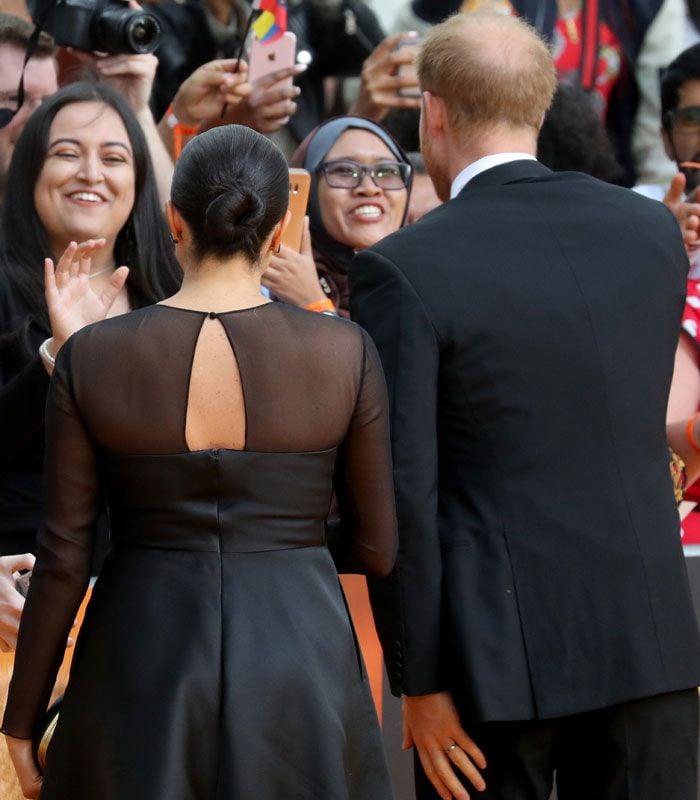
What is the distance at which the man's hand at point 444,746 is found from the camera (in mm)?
2457

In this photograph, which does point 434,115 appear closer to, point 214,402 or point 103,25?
point 214,402

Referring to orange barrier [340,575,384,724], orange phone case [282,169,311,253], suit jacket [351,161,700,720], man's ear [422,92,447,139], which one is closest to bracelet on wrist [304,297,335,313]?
orange phone case [282,169,311,253]

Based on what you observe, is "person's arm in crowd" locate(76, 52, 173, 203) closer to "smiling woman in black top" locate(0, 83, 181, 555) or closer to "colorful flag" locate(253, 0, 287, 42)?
"colorful flag" locate(253, 0, 287, 42)

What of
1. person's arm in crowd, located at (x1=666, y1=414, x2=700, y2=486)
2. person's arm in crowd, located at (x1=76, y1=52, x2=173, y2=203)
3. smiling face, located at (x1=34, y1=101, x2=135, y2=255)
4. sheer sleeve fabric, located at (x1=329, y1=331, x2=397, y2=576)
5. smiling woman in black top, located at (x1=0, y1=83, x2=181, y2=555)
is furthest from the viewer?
person's arm in crowd, located at (x1=76, y1=52, x2=173, y2=203)

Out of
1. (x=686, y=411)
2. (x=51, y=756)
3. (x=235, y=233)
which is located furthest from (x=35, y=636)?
(x=686, y=411)

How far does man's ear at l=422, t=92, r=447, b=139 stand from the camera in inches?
104

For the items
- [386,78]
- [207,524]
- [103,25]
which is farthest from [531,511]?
[386,78]

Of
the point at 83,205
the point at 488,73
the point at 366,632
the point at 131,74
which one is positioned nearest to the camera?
the point at 488,73

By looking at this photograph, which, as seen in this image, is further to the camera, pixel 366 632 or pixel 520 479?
pixel 366 632

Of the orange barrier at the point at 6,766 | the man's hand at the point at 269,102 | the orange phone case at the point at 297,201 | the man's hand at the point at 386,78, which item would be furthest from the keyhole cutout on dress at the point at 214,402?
the man's hand at the point at 386,78

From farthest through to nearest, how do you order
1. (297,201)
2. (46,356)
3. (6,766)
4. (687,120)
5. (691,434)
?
(687,120) → (297,201) → (691,434) → (46,356) → (6,766)

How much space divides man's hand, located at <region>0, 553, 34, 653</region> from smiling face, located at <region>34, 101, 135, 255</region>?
110cm

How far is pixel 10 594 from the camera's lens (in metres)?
2.83

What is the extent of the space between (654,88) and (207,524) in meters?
3.85
